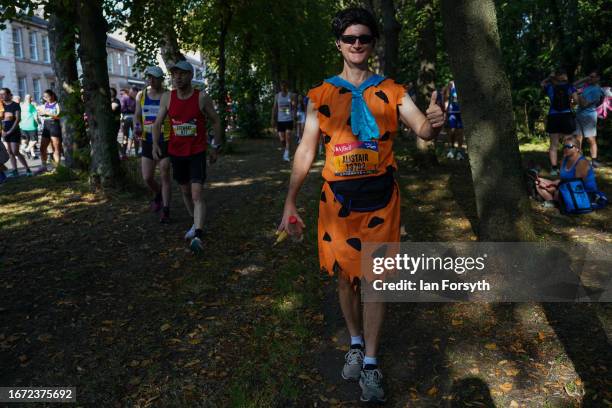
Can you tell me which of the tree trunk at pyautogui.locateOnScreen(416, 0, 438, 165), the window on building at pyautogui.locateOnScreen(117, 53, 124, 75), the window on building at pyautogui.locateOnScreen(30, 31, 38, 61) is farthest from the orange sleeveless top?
Answer: the window on building at pyautogui.locateOnScreen(117, 53, 124, 75)

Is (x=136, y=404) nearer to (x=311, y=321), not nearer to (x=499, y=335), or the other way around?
(x=311, y=321)

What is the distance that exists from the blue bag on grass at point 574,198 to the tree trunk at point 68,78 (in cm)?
786

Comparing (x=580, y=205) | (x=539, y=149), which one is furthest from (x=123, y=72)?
(x=580, y=205)

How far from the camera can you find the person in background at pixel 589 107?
1066cm

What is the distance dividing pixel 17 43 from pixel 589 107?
157 feet

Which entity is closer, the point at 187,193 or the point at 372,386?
the point at 372,386

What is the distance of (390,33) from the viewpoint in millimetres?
13125

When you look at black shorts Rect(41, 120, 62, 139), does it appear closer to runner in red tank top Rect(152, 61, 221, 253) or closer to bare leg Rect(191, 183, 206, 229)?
runner in red tank top Rect(152, 61, 221, 253)

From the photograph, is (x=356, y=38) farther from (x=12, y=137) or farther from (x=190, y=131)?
(x=12, y=137)

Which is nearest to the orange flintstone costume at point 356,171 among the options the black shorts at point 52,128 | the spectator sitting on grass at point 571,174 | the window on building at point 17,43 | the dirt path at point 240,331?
the dirt path at point 240,331

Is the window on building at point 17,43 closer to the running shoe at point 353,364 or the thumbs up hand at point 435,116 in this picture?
the running shoe at point 353,364

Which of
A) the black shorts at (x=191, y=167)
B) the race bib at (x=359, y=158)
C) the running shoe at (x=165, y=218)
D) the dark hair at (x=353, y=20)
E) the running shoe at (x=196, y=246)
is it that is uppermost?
the dark hair at (x=353, y=20)

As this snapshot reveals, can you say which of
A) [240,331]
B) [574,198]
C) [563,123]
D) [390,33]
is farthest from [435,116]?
[390,33]

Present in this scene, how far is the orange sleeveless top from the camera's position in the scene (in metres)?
3.21
